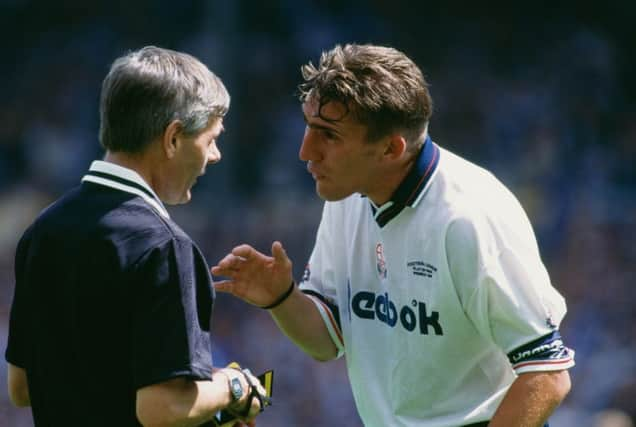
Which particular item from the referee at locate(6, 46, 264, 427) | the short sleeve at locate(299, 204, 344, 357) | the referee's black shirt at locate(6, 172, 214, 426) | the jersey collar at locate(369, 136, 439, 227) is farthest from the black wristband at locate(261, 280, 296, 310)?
the referee's black shirt at locate(6, 172, 214, 426)

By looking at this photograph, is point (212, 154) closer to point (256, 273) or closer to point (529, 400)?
point (256, 273)

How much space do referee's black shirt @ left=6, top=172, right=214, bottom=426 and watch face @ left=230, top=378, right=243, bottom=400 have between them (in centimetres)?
16

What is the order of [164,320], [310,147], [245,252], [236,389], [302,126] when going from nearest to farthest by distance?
[164,320], [236,389], [310,147], [245,252], [302,126]

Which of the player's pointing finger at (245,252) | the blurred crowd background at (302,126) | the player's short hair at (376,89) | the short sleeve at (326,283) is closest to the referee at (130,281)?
the player's short hair at (376,89)

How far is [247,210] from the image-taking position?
34.8 ft

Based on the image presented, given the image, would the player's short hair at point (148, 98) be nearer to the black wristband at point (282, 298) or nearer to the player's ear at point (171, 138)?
the player's ear at point (171, 138)

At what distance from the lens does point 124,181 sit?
2.66m

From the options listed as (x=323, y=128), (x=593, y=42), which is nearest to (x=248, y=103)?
(x=593, y=42)

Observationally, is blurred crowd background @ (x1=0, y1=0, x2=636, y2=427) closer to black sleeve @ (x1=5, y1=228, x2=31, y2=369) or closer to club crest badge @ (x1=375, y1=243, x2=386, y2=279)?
club crest badge @ (x1=375, y1=243, x2=386, y2=279)

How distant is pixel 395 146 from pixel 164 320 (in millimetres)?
947

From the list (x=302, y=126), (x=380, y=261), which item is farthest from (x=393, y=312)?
(x=302, y=126)

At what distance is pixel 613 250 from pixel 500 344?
6961mm

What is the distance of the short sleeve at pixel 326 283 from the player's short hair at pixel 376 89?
48cm

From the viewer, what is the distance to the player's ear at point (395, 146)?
125 inches
